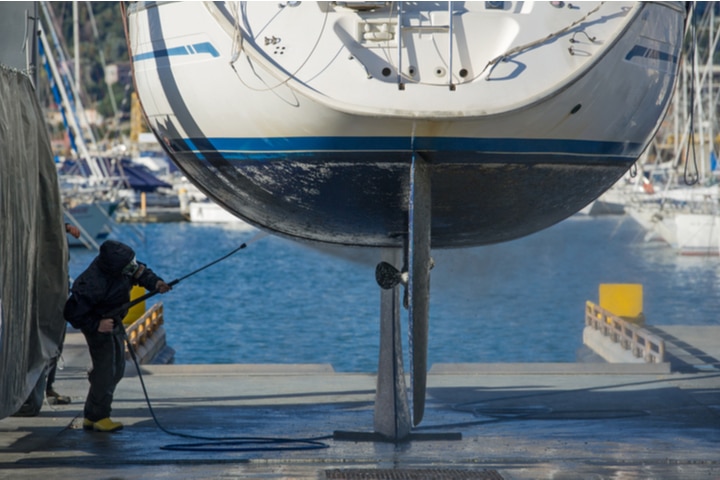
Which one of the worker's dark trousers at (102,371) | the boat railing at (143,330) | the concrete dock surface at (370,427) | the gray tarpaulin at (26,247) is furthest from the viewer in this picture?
the boat railing at (143,330)

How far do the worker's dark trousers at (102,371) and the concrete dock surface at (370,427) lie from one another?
0.73ft

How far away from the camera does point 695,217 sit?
187 feet

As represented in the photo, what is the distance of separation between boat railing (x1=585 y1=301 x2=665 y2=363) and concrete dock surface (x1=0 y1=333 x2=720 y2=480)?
3.93 feet

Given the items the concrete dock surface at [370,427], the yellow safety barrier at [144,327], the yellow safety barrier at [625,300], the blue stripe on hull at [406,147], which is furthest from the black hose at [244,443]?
the yellow safety barrier at [625,300]

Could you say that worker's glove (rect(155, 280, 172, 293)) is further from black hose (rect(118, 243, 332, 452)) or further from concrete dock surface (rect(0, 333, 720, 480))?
concrete dock surface (rect(0, 333, 720, 480))

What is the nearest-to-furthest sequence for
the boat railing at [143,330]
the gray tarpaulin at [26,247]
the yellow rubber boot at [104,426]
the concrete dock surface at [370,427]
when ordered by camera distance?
the gray tarpaulin at [26,247]
the concrete dock surface at [370,427]
the yellow rubber boot at [104,426]
the boat railing at [143,330]

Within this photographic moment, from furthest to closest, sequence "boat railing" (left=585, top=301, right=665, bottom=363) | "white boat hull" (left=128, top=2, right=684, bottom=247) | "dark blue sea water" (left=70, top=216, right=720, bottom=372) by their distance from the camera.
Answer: "dark blue sea water" (left=70, top=216, right=720, bottom=372)
"boat railing" (left=585, top=301, right=665, bottom=363)
"white boat hull" (left=128, top=2, right=684, bottom=247)

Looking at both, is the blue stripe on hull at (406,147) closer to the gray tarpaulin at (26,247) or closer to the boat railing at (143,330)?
the gray tarpaulin at (26,247)

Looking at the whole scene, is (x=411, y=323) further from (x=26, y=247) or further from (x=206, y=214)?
(x=206, y=214)

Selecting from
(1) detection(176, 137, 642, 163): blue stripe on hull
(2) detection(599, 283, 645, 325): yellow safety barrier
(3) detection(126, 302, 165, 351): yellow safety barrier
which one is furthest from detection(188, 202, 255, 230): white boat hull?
(1) detection(176, 137, 642, 163): blue stripe on hull

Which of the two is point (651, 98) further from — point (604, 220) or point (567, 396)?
point (604, 220)

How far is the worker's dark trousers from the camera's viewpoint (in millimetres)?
10625

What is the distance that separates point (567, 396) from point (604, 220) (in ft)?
330

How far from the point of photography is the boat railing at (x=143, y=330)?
17.1m
